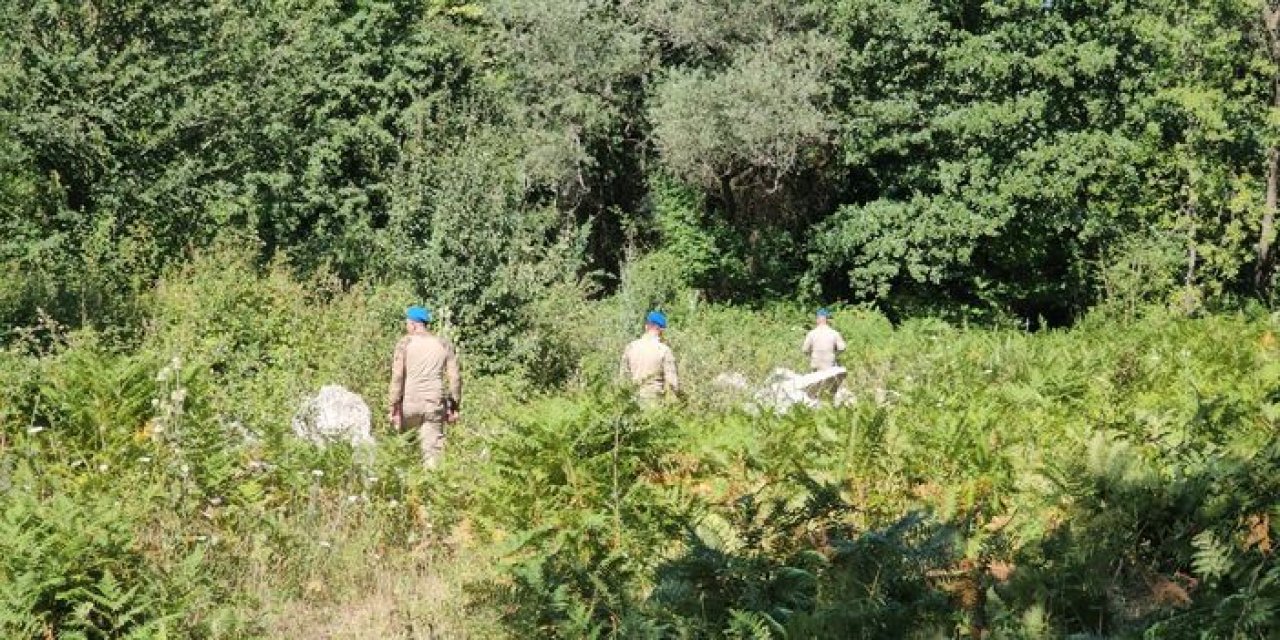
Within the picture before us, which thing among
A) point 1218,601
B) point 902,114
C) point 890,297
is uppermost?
point 1218,601

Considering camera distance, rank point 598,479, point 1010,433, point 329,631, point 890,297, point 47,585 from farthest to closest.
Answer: point 890,297 < point 1010,433 < point 598,479 < point 329,631 < point 47,585

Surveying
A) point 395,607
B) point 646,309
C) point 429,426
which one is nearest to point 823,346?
point 646,309

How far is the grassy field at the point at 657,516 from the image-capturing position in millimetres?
4867

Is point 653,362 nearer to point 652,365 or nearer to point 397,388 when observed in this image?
point 652,365

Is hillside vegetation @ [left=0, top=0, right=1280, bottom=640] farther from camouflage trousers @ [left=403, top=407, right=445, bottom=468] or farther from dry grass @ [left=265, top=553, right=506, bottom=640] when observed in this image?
camouflage trousers @ [left=403, top=407, right=445, bottom=468]

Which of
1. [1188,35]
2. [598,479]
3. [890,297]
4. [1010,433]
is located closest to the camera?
[598,479]

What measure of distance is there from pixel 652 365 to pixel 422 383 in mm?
2271

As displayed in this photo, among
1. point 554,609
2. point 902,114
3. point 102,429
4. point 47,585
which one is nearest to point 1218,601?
point 554,609

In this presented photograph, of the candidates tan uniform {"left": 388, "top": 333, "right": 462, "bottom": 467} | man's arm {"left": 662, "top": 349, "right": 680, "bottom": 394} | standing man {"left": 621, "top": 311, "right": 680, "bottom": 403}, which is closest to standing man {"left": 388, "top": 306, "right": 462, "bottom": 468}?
tan uniform {"left": 388, "top": 333, "right": 462, "bottom": 467}

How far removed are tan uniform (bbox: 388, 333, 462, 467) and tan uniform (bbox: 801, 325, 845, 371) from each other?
20.4ft

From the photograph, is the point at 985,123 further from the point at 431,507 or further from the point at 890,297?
the point at 431,507

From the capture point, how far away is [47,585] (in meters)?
5.12

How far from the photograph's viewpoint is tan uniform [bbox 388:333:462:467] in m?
10.1

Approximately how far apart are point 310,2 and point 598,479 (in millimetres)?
22602
